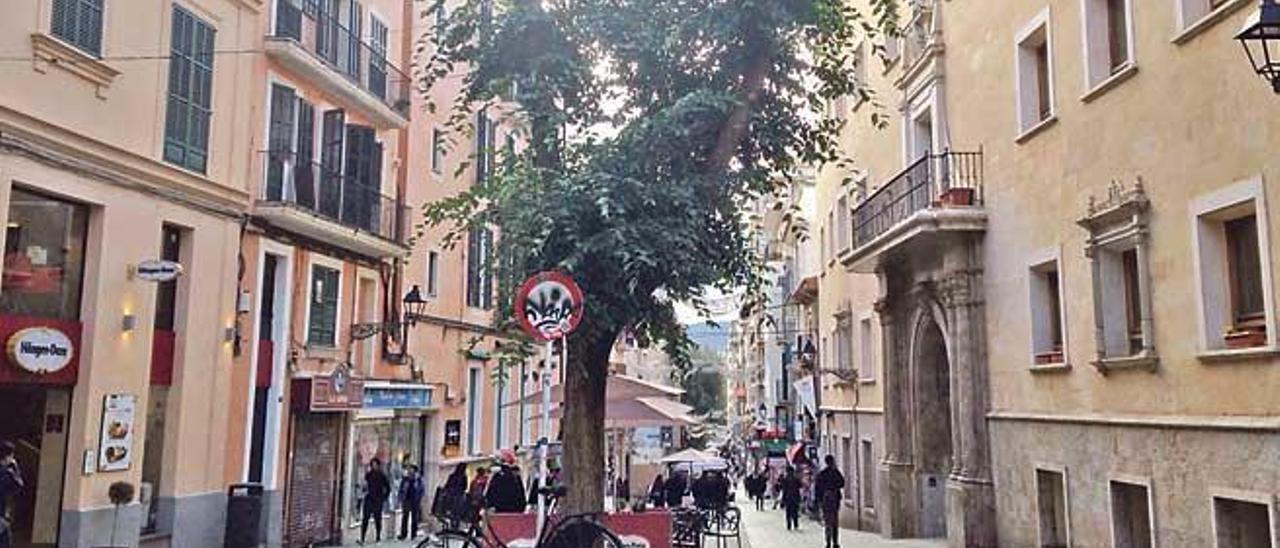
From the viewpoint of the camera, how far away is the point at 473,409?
97.4ft

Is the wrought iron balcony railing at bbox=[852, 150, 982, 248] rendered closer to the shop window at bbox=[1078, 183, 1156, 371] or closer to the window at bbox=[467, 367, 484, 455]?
the shop window at bbox=[1078, 183, 1156, 371]

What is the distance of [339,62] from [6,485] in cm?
1129

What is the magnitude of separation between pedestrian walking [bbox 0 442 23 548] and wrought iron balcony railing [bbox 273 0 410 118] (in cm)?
907

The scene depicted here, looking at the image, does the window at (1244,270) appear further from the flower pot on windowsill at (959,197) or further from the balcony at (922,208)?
the flower pot on windowsill at (959,197)

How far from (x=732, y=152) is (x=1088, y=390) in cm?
587

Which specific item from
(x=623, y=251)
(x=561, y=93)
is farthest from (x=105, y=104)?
(x=623, y=251)

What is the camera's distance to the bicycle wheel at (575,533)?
10148mm

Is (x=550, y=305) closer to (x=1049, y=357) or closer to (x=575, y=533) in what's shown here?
(x=575, y=533)

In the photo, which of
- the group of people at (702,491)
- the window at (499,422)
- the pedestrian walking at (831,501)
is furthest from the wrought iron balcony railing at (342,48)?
the pedestrian walking at (831,501)

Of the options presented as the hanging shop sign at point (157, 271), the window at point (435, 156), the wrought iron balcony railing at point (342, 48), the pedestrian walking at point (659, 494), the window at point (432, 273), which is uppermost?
the wrought iron balcony railing at point (342, 48)

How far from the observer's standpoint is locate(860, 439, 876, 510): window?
2416 cm

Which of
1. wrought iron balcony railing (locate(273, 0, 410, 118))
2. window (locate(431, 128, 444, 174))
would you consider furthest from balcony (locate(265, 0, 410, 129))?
window (locate(431, 128, 444, 174))

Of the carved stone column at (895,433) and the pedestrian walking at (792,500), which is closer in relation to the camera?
the carved stone column at (895,433)

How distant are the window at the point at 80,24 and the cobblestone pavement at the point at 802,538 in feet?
40.7
